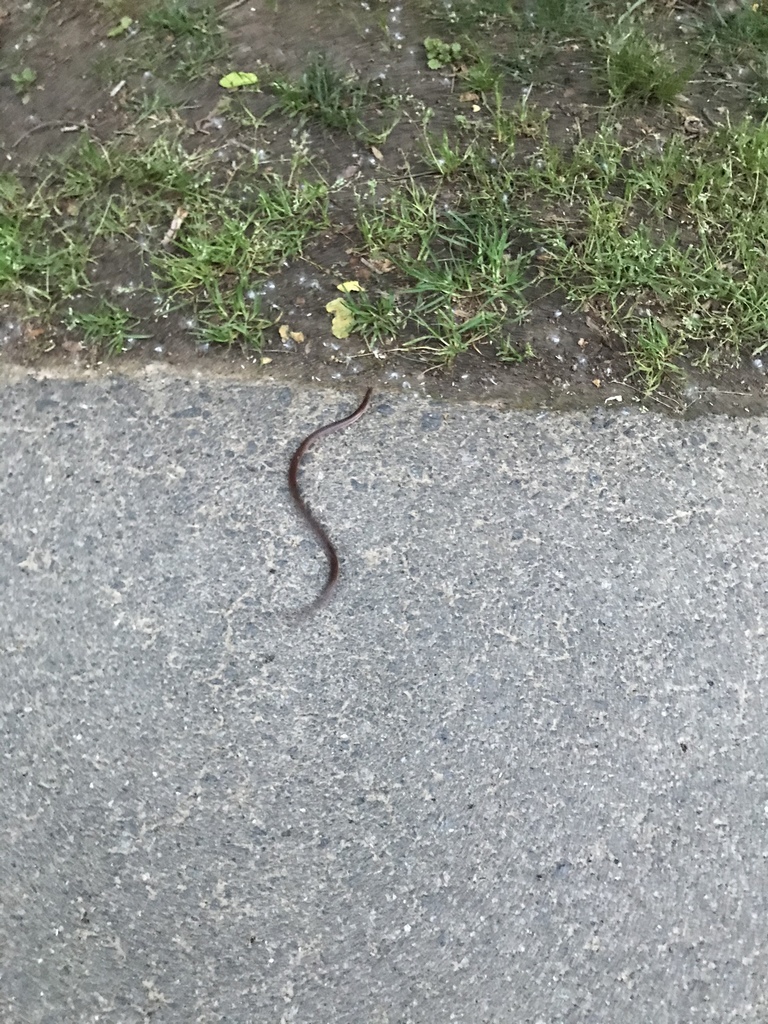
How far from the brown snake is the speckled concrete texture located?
35 mm

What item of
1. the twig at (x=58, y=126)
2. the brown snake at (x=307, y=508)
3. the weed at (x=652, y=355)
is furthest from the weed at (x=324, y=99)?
the weed at (x=652, y=355)

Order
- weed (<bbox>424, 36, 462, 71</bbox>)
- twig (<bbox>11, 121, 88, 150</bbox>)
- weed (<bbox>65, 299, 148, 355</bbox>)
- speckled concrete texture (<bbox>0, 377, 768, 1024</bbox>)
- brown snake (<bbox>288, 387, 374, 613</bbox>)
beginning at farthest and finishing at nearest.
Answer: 1. weed (<bbox>424, 36, 462, 71</bbox>)
2. twig (<bbox>11, 121, 88, 150</bbox>)
3. weed (<bbox>65, 299, 148, 355</bbox>)
4. brown snake (<bbox>288, 387, 374, 613</bbox>)
5. speckled concrete texture (<bbox>0, 377, 768, 1024</bbox>)

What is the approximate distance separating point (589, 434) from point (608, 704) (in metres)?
0.84

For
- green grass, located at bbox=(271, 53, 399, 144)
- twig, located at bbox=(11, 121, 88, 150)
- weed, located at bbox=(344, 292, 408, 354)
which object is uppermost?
twig, located at bbox=(11, 121, 88, 150)

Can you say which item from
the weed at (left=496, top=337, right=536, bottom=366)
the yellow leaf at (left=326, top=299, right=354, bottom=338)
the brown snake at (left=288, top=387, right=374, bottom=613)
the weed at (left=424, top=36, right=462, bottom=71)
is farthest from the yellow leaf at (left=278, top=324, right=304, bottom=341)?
the weed at (left=424, top=36, right=462, bottom=71)

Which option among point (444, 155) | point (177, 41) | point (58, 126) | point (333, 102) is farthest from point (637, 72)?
point (58, 126)

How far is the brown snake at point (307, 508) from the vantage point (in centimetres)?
225

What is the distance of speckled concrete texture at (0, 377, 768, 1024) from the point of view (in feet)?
6.59

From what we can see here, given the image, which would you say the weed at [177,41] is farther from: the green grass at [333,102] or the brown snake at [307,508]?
the brown snake at [307,508]

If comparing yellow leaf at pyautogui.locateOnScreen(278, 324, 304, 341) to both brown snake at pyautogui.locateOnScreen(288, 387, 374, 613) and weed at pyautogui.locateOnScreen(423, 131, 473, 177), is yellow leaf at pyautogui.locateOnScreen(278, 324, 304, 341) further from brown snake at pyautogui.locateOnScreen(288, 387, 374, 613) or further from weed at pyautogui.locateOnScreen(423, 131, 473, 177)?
weed at pyautogui.locateOnScreen(423, 131, 473, 177)

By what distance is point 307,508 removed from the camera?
2.32 metres

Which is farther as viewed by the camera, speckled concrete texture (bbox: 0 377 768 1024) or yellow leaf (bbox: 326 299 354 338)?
yellow leaf (bbox: 326 299 354 338)

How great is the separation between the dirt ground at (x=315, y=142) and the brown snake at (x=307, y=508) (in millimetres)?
132

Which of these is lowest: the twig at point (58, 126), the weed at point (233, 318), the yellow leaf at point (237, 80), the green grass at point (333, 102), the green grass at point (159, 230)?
the weed at point (233, 318)
